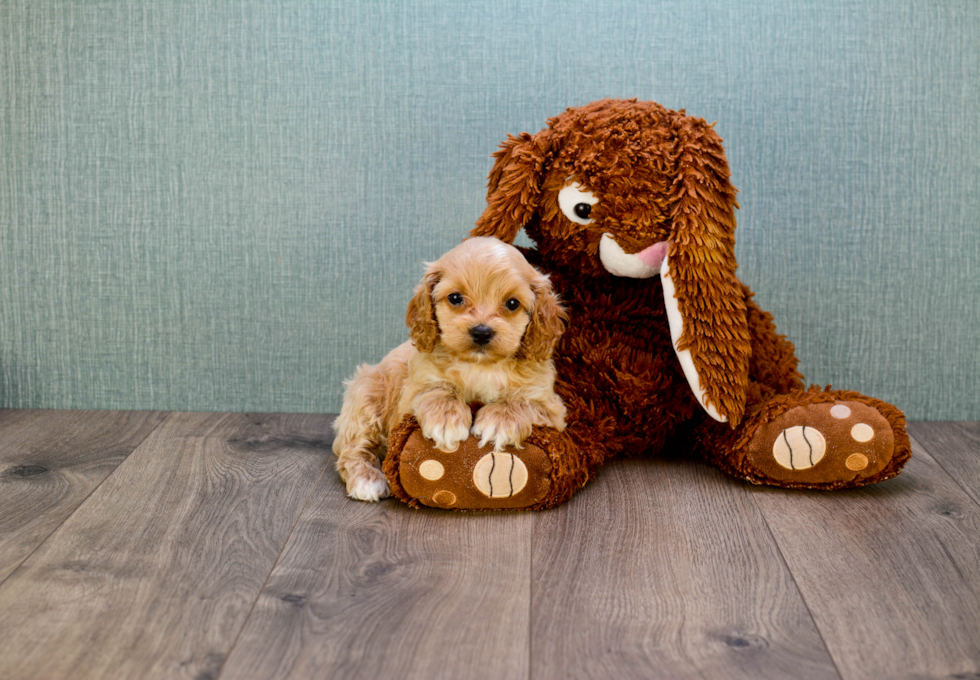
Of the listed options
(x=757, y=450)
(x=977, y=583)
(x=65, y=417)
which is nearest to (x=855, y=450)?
(x=757, y=450)

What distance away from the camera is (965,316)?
2.04m

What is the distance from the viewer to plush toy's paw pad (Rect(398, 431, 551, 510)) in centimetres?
146

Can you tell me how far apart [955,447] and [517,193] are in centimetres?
112

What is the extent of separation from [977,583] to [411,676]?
0.83m

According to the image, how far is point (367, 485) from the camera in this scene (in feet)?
5.11

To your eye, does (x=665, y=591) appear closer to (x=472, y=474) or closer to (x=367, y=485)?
(x=472, y=474)

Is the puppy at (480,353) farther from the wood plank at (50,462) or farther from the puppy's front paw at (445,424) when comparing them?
the wood plank at (50,462)

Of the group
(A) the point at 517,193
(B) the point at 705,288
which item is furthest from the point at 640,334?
(A) the point at 517,193

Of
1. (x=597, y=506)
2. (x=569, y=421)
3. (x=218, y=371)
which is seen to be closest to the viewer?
(x=597, y=506)

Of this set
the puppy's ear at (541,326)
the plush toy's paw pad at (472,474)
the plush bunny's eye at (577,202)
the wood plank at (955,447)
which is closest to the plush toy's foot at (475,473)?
the plush toy's paw pad at (472,474)

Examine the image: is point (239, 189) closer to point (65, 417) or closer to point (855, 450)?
point (65, 417)

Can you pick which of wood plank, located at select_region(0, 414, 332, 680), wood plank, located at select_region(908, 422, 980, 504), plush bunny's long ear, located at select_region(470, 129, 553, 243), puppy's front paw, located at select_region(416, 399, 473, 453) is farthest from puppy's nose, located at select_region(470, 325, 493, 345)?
wood plank, located at select_region(908, 422, 980, 504)

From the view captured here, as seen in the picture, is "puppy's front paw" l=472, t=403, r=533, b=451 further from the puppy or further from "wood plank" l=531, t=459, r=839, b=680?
"wood plank" l=531, t=459, r=839, b=680

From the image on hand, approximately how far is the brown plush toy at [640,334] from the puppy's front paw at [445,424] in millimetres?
20
